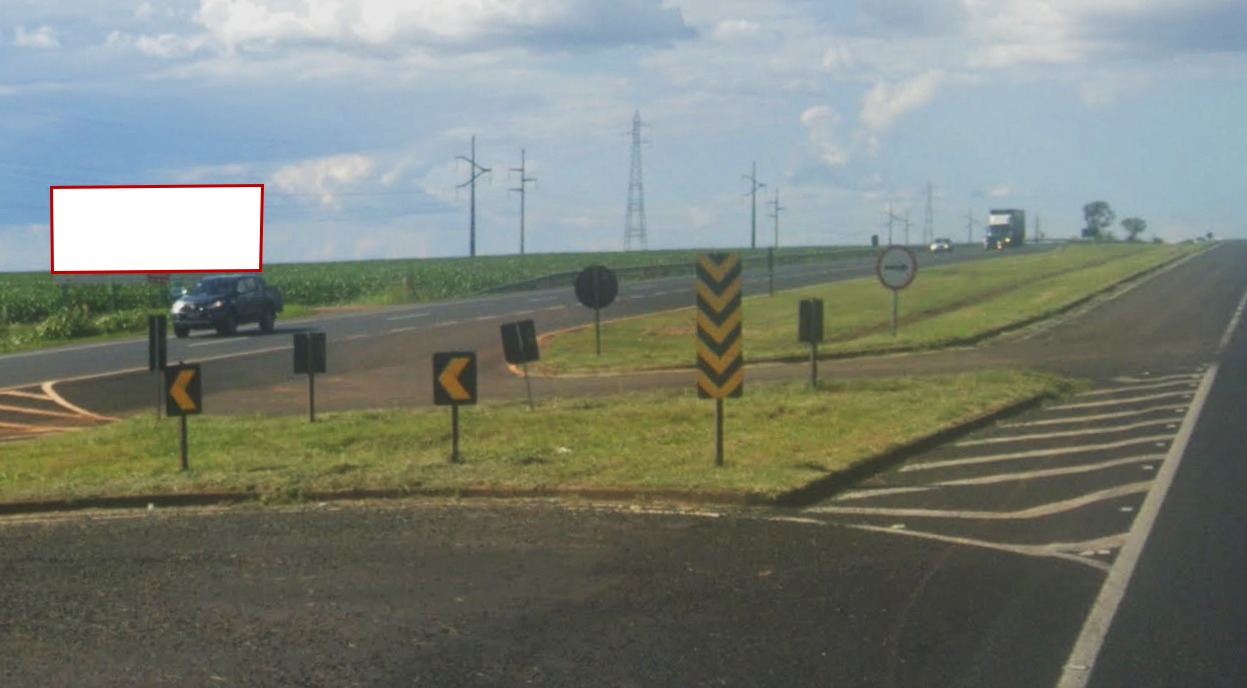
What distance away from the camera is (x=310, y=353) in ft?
76.5

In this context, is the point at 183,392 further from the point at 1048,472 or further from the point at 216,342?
the point at 216,342

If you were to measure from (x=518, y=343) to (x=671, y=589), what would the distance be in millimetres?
12101

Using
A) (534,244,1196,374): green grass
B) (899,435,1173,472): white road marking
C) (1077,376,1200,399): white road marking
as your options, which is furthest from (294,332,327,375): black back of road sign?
(1077,376,1200,399): white road marking

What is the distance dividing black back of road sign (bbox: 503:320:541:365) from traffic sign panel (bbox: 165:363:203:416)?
523 cm

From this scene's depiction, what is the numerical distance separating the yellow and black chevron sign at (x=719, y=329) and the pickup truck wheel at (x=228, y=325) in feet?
107

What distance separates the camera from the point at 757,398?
23875mm

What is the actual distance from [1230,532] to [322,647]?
23.3ft

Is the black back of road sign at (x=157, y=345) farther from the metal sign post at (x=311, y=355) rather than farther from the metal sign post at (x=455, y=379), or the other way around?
the metal sign post at (x=455, y=379)

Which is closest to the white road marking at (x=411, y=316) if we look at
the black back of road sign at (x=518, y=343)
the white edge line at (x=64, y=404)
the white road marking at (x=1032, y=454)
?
the white edge line at (x=64, y=404)

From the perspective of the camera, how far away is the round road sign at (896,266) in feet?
101

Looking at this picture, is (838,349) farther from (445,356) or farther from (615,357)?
(445,356)

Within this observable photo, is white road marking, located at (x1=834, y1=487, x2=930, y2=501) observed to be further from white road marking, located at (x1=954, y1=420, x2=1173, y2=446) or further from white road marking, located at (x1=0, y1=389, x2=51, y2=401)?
white road marking, located at (x1=0, y1=389, x2=51, y2=401)

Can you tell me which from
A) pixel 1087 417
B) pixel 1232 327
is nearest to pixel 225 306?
pixel 1232 327

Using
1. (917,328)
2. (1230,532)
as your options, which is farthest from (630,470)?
(917,328)
